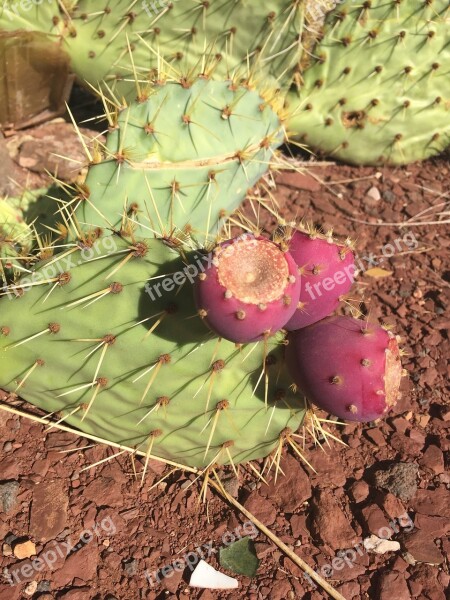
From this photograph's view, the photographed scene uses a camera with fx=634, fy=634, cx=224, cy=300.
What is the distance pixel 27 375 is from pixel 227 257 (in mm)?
676

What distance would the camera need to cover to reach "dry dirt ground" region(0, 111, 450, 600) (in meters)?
1.43

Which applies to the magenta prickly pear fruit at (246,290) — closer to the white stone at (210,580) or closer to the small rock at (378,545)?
the white stone at (210,580)

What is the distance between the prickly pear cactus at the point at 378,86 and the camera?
229 centimetres

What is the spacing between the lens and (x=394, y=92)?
7.92 ft

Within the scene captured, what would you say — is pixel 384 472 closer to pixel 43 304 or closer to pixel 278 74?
pixel 43 304

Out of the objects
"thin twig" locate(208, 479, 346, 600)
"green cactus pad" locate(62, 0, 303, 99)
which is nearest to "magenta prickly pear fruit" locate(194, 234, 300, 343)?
"thin twig" locate(208, 479, 346, 600)

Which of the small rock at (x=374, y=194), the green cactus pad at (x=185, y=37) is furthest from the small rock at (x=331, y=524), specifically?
the green cactus pad at (x=185, y=37)

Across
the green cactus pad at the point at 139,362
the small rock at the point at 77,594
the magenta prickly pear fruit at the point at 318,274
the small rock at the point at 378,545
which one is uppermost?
the magenta prickly pear fruit at the point at 318,274

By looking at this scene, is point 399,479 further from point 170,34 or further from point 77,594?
point 170,34

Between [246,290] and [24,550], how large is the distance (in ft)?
2.80

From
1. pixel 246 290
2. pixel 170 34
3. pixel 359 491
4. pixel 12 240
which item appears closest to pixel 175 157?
pixel 12 240

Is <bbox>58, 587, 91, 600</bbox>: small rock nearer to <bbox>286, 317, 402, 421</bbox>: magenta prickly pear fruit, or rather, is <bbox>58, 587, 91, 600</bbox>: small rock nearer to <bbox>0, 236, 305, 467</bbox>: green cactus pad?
<bbox>0, 236, 305, 467</bbox>: green cactus pad

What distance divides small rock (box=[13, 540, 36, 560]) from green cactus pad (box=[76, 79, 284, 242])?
2.52 feet

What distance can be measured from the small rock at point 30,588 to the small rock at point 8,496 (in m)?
0.18
